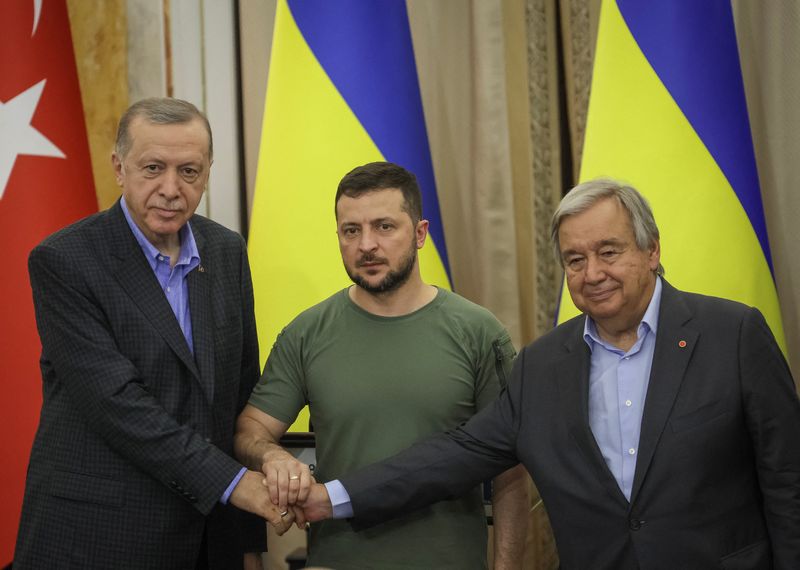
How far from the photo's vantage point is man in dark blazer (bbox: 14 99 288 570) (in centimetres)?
215

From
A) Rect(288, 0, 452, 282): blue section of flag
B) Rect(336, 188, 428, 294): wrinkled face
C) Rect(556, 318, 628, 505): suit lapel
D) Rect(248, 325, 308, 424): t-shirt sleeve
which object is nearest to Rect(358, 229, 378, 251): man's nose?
Rect(336, 188, 428, 294): wrinkled face

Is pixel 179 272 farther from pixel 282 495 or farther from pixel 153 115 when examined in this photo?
pixel 282 495

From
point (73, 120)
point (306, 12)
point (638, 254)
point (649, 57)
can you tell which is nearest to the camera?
point (638, 254)

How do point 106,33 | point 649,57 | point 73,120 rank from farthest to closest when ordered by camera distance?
1. point 106,33
2. point 73,120
3. point 649,57

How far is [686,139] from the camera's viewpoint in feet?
9.02

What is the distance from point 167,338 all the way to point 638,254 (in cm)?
108

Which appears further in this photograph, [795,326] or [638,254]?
[795,326]

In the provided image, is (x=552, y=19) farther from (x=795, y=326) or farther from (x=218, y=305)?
(x=218, y=305)

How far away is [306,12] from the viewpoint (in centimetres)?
302

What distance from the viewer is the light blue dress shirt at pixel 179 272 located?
2.25 m

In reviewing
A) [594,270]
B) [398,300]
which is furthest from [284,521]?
[594,270]

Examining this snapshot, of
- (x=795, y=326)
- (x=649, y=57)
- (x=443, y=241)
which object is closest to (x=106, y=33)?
(x=443, y=241)

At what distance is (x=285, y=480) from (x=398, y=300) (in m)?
0.51

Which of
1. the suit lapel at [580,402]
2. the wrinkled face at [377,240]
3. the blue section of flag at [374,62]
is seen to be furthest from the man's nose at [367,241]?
the blue section of flag at [374,62]
